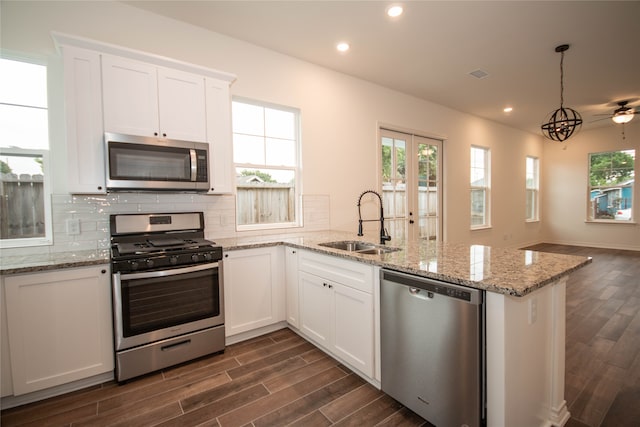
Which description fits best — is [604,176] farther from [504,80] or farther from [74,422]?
[74,422]

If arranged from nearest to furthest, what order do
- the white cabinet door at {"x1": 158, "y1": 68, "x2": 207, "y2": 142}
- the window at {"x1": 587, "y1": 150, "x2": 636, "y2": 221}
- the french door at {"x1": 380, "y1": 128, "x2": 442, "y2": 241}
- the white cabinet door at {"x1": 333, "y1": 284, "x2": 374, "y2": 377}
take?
the white cabinet door at {"x1": 333, "y1": 284, "x2": 374, "y2": 377} < the white cabinet door at {"x1": 158, "y1": 68, "x2": 207, "y2": 142} < the french door at {"x1": 380, "y1": 128, "x2": 442, "y2": 241} < the window at {"x1": 587, "y1": 150, "x2": 636, "y2": 221}

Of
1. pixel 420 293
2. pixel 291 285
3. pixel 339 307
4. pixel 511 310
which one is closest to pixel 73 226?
Answer: pixel 291 285

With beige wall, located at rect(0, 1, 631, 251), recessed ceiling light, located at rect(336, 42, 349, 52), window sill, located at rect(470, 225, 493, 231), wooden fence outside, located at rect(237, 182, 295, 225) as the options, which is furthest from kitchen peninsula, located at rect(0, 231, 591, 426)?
window sill, located at rect(470, 225, 493, 231)

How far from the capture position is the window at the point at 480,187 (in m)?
6.11

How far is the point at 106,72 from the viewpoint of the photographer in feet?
7.23

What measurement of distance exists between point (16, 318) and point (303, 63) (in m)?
3.44

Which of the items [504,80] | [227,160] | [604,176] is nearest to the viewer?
[227,160]

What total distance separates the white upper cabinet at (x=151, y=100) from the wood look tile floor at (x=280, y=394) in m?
1.88

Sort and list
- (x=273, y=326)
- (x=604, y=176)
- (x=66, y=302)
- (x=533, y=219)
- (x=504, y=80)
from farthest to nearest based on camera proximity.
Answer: (x=533, y=219), (x=604, y=176), (x=504, y=80), (x=273, y=326), (x=66, y=302)

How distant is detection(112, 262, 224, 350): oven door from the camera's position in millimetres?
2066

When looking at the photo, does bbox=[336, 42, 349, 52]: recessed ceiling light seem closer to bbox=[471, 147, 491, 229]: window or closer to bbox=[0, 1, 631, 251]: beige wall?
bbox=[0, 1, 631, 251]: beige wall

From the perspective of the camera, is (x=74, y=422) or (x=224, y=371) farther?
(x=224, y=371)

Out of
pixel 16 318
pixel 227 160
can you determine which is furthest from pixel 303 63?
pixel 16 318

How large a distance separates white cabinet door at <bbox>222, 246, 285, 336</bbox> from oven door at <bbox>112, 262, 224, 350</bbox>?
14 cm
